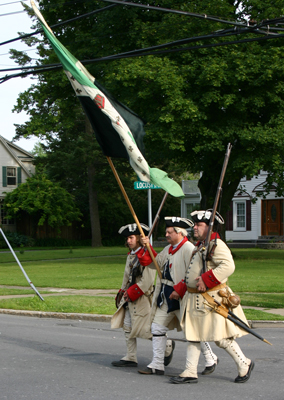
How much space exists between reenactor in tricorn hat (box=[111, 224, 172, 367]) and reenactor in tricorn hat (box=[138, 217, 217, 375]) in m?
0.28

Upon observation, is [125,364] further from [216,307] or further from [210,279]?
[210,279]

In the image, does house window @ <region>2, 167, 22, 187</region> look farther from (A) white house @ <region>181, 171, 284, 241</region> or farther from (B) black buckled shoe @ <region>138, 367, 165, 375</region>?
(B) black buckled shoe @ <region>138, 367, 165, 375</region>

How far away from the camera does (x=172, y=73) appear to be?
2117 cm

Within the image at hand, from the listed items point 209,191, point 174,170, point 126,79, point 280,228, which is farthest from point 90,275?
point 174,170

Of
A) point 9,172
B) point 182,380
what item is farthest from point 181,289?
point 9,172

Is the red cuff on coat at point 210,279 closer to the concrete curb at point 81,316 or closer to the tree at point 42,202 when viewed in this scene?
the concrete curb at point 81,316

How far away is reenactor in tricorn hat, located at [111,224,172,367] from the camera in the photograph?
701 cm

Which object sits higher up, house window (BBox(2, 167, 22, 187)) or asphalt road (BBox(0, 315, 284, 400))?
house window (BBox(2, 167, 22, 187))

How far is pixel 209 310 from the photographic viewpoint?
619 cm

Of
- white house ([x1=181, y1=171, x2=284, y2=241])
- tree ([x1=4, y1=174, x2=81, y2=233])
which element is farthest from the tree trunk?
white house ([x1=181, y1=171, x2=284, y2=241])

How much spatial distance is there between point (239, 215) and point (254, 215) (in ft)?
5.01

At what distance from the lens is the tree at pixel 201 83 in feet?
69.8

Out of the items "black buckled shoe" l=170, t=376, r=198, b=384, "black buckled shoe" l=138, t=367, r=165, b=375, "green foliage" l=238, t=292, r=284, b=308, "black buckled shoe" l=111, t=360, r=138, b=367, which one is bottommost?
"green foliage" l=238, t=292, r=284, b=308

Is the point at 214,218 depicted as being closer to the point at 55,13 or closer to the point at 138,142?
the point at 138,142
